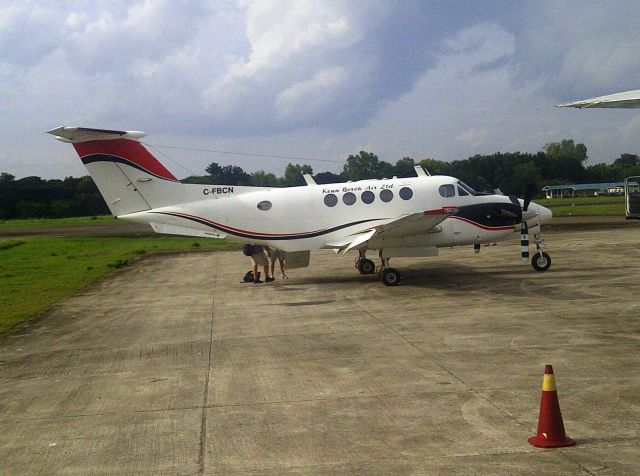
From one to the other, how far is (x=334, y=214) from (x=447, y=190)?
3.42m

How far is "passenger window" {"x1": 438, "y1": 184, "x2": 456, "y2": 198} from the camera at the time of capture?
1938 centimetres

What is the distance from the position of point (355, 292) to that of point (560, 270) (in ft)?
21.6

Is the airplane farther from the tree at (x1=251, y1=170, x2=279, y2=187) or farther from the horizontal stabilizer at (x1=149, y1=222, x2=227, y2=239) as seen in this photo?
the tree at (x1=251, y1=170, x2=279, y2=187)

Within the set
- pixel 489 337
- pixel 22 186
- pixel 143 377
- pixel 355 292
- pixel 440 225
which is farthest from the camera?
pixel 22 186

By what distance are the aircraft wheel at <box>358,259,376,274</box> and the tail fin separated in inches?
230

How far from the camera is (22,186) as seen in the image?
8425cm

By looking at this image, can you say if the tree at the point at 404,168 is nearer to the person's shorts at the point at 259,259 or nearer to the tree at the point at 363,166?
the tree at the point at 363,166

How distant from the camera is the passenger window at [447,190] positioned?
1938cm

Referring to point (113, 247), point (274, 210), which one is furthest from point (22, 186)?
point (274, 210)

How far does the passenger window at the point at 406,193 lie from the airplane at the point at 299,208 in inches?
1.2

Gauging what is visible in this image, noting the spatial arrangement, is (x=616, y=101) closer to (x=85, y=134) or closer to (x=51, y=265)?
(x=85, y=134)

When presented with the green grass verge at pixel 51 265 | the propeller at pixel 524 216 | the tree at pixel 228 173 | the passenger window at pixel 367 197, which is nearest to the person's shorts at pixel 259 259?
the passenger window at pixel 367 197

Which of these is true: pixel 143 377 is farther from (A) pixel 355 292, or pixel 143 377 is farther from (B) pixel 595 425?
(A) pixel 355 292

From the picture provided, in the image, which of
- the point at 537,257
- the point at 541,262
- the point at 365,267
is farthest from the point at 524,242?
the point at 365,267
